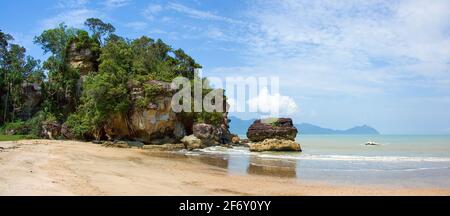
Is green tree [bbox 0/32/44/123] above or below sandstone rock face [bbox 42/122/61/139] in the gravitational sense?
above

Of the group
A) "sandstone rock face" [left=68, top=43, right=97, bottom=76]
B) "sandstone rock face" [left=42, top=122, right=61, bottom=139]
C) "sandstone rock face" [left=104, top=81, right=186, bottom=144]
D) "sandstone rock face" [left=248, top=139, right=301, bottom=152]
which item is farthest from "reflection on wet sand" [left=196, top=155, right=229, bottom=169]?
"sandstone rock face" [left=68, top=43, right=97, bottom=76]

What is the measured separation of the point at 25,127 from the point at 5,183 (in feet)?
120

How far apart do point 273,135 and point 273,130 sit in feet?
1.75

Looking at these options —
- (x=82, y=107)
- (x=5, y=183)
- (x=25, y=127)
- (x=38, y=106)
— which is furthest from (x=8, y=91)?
(x=5, y=183)

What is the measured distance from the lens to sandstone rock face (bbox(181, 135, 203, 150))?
37322 mm

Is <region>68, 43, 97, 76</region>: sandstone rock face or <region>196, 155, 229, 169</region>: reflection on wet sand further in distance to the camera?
<region>68, 43, 97, 76</region>: sandstone rock face

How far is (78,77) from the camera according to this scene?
4794 cm

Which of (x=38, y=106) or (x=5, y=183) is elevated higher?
(x=38, y=106)

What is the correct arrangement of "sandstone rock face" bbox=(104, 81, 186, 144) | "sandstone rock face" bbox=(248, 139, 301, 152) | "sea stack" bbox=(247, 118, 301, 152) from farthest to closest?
1. "sandstone rock face" bbox=(104, 81, 186, 144)
2. "sea stack" bbox=(247, 118, 301, 152)
3. "sandstone rock face" bbox=(248, 139, 301, 152)

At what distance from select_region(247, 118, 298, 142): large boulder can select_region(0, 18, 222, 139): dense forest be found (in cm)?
654

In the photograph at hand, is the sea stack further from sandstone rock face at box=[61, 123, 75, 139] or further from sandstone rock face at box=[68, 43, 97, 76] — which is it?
sandstone rock face at box=[68, 43, 97, 76]

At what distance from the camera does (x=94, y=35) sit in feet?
177

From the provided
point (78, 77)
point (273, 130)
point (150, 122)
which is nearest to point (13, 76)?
point (78, 77)
